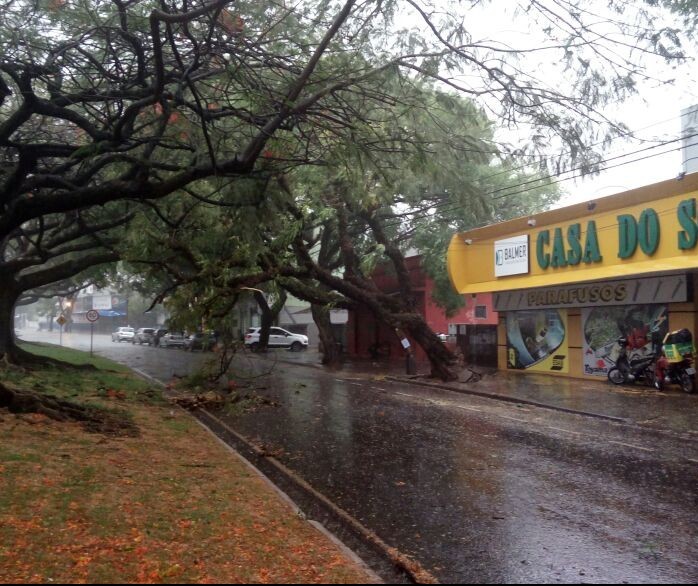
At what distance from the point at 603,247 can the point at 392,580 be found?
15657mm

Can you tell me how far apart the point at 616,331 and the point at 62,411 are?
1487 cm

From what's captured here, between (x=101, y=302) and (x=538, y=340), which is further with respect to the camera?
(x=101, y=302)

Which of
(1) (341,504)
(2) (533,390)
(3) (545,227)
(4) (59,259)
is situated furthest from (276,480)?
(4) (59,259)

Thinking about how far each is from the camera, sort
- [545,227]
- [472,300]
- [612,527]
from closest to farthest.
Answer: [612,527]
[545,227]
[472,300]

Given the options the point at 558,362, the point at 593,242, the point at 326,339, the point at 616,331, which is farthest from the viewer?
the point at 326,339

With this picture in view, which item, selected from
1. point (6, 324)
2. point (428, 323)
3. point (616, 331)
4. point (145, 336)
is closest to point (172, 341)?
point (145, 336)

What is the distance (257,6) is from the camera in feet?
30.7

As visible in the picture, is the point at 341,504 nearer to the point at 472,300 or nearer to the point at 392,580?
the point at 392,580

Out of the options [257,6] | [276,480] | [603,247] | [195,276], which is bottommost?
[276,480]

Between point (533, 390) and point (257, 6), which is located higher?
point (257, 6)

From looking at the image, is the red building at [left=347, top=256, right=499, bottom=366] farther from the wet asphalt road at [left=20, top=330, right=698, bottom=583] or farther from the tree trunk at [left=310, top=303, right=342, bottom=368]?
the wet asphalt road at [left=20, top=330, right=698, bottom=583]

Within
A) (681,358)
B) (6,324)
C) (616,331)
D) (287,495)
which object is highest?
(6,324)

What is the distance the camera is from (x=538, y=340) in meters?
22.3

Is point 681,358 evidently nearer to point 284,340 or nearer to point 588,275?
point 588,275
